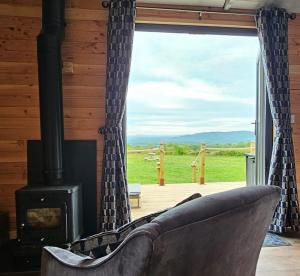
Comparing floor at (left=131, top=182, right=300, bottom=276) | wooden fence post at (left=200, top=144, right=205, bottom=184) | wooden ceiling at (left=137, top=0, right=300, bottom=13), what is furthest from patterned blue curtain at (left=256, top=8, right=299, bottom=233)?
wooden fence post at (left=200, top=144, right=205, bottom=184)

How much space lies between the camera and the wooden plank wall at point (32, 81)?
124 inches

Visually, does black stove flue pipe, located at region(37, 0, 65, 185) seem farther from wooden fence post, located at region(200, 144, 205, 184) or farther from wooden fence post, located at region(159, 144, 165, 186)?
wooden fence post, located at region(200, 144, 205, 184)

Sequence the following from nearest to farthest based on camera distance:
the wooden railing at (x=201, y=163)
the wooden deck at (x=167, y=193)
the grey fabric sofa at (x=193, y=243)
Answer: the grey fabric sofa at (x=193, y=243) < the wooden deck at (x=167, y=193) < the wooden railing at (x=201, y=163)

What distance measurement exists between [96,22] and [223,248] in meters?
2.77

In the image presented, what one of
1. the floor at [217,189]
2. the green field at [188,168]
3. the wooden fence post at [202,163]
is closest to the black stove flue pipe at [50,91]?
the floor at [217,189]

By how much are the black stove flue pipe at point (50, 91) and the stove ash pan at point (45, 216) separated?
0.28 metres

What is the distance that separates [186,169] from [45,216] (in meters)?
3.84

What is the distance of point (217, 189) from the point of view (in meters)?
5.54

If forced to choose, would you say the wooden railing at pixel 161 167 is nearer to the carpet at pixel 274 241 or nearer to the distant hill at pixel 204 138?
the distant hill at pixel 204 138

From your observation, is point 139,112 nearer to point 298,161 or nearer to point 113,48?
point 113,48

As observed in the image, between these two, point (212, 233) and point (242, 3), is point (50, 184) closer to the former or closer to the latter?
point (212, 233)

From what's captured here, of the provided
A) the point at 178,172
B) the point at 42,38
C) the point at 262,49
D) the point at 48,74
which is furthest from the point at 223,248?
the point at 178,172

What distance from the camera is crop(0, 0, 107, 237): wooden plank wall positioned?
10.3 ft

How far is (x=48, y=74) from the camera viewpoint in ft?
9.11
